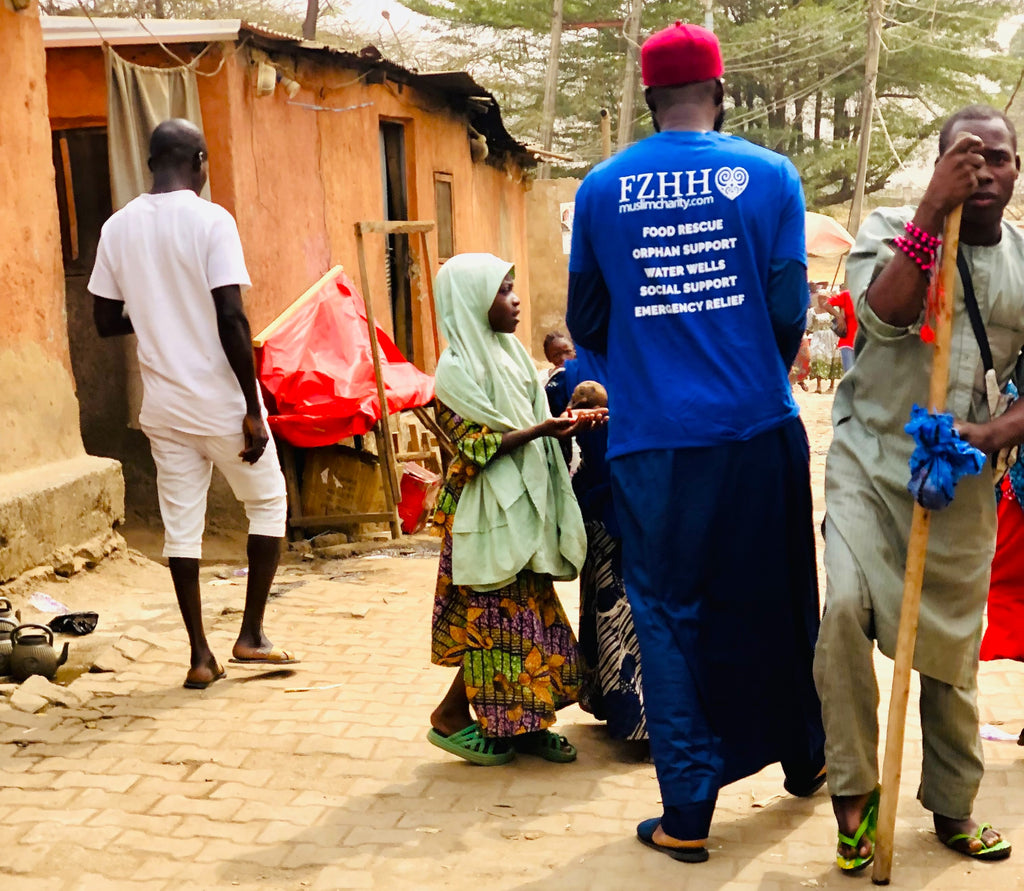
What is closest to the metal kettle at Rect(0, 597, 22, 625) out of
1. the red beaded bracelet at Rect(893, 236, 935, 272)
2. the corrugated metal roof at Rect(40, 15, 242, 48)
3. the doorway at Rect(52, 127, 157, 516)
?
the red beaded bracelet at Rect(893, 236, 935, 272)

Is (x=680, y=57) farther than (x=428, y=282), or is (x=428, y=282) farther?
(x=428, y=282)

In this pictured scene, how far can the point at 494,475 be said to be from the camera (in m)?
4.12

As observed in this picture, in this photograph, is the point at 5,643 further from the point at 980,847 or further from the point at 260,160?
the point at 260,160

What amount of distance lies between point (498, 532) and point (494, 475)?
180 millimetres

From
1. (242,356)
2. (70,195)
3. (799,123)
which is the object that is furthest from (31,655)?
(799,123)

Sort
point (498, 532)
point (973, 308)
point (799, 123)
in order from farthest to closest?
point (799, 123)
point (498, 532)
point (973, 308)

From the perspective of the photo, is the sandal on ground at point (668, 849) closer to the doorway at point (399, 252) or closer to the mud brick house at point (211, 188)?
the mud brick house at point (211, 188)

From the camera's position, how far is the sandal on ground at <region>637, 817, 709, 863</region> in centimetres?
338

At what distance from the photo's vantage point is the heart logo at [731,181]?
3289mm

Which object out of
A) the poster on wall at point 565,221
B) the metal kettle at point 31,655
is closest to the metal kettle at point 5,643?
the metal kettle at point 31,655

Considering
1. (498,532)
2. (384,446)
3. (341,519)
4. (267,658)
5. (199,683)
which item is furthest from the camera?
(341,519)

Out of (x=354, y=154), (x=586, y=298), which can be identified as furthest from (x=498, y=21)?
(x=586, y=298)

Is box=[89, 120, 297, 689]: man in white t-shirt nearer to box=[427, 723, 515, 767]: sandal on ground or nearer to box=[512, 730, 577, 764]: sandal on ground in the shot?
box=[427, 723, 515, 767]: sandal on ground

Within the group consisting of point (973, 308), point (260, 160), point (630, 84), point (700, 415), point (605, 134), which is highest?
point (630, 84)
